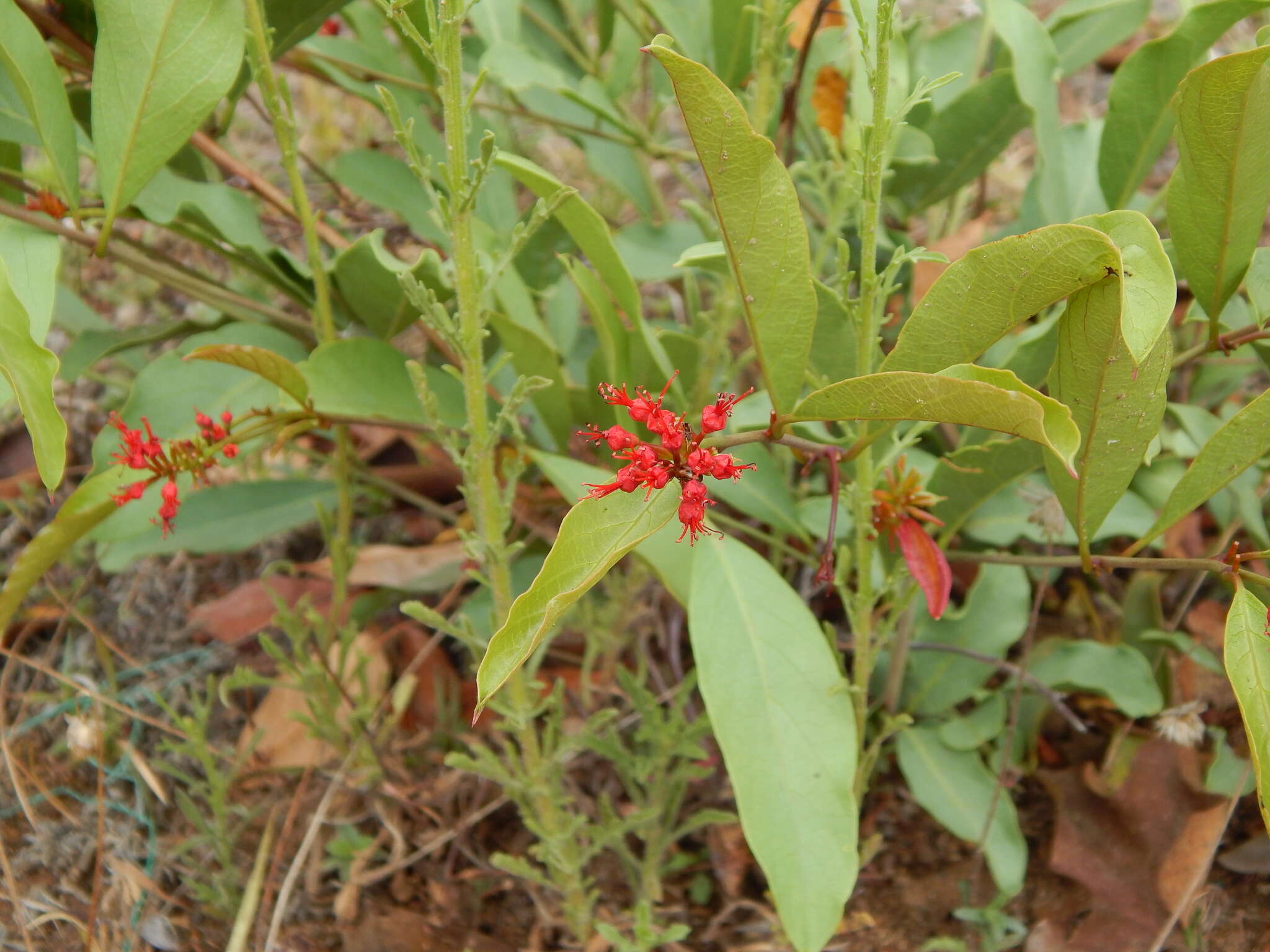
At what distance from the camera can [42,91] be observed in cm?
115

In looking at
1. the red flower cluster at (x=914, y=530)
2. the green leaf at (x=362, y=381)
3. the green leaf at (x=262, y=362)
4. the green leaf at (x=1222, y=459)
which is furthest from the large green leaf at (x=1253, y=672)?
the green leaf at (x=262, y=362)

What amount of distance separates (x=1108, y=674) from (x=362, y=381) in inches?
43.5

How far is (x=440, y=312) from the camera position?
0.98 meters

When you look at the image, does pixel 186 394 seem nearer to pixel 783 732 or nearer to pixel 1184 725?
pixel 783 732

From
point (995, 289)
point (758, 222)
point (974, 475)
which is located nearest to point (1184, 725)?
point (974, 475)

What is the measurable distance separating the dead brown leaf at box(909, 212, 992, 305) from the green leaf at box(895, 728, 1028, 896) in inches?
25.7

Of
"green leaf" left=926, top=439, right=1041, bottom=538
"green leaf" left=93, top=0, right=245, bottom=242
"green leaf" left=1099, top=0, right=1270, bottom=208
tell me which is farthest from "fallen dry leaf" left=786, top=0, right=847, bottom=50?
"green leaf" left=93, top=0, right=245, bottom=242

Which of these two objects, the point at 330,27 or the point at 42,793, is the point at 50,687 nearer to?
the point at 42,793

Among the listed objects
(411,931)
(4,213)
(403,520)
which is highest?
(4,213)

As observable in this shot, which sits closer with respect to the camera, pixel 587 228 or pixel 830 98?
pixel 587 228

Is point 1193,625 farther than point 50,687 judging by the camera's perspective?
No

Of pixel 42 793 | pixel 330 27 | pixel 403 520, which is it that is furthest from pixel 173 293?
pixel 42 793

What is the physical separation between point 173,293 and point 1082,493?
7.15ft

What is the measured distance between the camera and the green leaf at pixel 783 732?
3.28 ft
